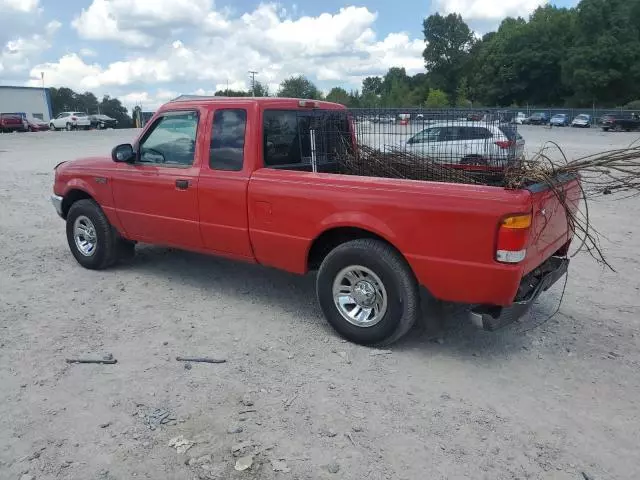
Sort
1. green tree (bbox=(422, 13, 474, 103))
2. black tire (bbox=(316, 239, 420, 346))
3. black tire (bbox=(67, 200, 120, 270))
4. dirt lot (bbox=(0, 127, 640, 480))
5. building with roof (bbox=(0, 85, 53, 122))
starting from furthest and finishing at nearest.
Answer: green tree (bbox=(422, 13, 474, 103)), building with roof (bbox=(0, 85, 53, 122)), black tire (bbox=(67, 200, 120, 270)), black tire (bbox=(316, 239, 420, 346)), dirt lot (bbox=(0, 127, 640, 480))

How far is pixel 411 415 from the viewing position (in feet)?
11.3

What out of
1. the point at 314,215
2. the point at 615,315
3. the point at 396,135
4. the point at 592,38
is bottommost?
the point at 615,315

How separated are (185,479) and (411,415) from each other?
1391mm

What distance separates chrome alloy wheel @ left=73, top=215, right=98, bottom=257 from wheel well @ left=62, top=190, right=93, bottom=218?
25 cm

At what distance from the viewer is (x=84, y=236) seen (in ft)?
20.8

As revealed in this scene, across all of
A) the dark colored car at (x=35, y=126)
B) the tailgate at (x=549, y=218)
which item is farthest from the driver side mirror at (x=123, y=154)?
the dark colored car at (x=35, y=126)

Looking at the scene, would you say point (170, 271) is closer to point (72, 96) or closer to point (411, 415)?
point (411, 415)

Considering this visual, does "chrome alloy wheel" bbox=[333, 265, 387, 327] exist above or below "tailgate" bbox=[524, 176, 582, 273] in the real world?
below

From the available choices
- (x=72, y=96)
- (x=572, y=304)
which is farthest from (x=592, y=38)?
(x=72, y=96)

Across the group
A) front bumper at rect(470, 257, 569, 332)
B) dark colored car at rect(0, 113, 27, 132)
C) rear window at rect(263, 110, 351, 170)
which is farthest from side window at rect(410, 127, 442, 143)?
dark colored car at rect(0, 113, 27, 132)

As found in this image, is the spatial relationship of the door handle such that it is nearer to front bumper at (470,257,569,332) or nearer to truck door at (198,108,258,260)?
truck door at (198,108,258,260)

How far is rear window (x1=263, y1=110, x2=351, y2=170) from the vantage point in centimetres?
491

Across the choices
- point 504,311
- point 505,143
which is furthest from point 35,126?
point 504,311

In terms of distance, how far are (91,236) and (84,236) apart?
5.9 inches
